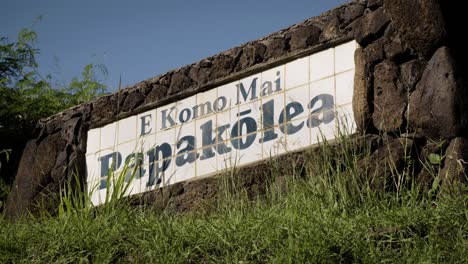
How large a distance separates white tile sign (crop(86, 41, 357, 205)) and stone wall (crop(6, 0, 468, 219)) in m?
0.10

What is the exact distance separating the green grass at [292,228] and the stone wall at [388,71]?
0.27 meters

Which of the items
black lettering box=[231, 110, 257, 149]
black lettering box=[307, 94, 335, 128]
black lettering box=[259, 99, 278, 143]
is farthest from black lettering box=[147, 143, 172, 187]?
black lettering box=[307, 94, 335, 128]

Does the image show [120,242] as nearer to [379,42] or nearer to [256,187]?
[256,187]

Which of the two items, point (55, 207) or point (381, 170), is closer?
point (381, 170)

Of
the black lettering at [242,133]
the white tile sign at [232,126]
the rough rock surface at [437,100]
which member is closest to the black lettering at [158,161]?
the white tile sign at [232,126]

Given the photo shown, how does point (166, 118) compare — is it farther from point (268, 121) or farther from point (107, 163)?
point (268, 121)

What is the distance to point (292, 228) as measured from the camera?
4770 mm

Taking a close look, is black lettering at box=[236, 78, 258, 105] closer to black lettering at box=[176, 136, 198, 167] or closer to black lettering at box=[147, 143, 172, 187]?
black lettering at box=[176, 136, 198, 167]

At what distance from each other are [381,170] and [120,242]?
5.50 ft

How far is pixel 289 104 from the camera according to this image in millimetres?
6492

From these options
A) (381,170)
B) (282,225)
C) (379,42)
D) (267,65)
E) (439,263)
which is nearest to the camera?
(439,263)

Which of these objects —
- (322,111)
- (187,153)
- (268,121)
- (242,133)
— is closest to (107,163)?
A: (187,153)

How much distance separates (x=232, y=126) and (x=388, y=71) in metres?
1.32

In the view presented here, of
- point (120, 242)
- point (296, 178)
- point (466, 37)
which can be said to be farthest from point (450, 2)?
point (120, 242)
